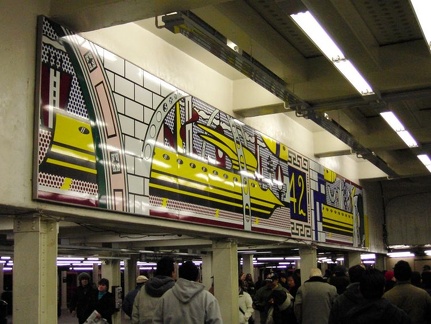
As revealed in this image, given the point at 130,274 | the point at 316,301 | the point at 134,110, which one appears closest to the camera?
the point at 134,110

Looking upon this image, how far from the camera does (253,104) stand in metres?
9.83

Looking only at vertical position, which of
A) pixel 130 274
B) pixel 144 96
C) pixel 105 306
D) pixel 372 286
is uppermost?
pixel 144 96

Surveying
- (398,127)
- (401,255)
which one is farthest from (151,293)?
(401,255)

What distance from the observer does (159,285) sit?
5586mm

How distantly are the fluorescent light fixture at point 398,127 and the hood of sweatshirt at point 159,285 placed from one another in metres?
5.46

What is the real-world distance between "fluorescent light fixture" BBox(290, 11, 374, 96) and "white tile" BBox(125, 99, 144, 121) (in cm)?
207

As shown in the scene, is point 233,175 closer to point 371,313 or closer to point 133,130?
point 133,130

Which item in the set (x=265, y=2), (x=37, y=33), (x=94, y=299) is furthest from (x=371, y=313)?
(x=94, y=299)

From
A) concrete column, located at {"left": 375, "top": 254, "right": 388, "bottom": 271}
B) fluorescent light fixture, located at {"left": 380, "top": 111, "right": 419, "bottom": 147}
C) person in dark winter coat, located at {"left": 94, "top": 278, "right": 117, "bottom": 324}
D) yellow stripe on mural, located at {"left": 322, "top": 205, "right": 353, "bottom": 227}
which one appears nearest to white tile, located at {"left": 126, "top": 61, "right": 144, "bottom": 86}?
person in dark winter coat, located at {"left": 94, "top": 278, "right": 117, "bottom": 324}

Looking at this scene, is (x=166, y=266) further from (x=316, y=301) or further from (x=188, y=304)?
(x=316, y=301)

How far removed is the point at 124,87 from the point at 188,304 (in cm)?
316

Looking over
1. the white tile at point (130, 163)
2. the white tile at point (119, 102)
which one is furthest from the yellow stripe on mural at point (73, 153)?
the white tile at point (119, 102)

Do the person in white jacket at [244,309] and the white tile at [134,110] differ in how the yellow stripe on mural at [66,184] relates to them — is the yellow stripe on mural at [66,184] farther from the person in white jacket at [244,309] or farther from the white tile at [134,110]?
the person in white jacket at [244,309]

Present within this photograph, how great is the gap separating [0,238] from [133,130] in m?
6.16
